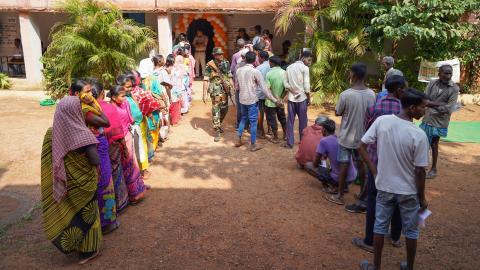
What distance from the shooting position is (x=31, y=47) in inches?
476

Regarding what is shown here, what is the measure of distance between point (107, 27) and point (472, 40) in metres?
8.57

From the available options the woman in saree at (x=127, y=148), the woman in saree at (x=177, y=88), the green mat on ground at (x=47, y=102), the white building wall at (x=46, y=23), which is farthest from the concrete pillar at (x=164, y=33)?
the woman in saree at (x=127, y=148)

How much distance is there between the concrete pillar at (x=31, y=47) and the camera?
11938mm

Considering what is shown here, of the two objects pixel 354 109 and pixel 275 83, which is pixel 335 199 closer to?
pixel 354 109

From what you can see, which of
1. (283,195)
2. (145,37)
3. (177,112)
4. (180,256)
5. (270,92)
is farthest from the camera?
(145,37)

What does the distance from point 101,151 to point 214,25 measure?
33.7 ft

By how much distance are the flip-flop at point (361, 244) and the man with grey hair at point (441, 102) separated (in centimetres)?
219

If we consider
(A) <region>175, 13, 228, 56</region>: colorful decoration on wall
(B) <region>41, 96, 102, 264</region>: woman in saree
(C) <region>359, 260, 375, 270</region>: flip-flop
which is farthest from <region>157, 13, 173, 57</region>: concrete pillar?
(C) <region>359, 260, 375, 270</region>: flip-flop

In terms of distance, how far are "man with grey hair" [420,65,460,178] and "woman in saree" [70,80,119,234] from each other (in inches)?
156

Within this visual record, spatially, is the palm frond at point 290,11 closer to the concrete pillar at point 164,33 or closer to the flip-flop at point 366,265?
the concrete pillar at point 164,33

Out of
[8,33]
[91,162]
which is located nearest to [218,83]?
[91,162]

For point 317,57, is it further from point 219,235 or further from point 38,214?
point 38,214

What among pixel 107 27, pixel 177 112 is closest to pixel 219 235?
pixel 177 112

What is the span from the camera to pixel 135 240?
4.18m
